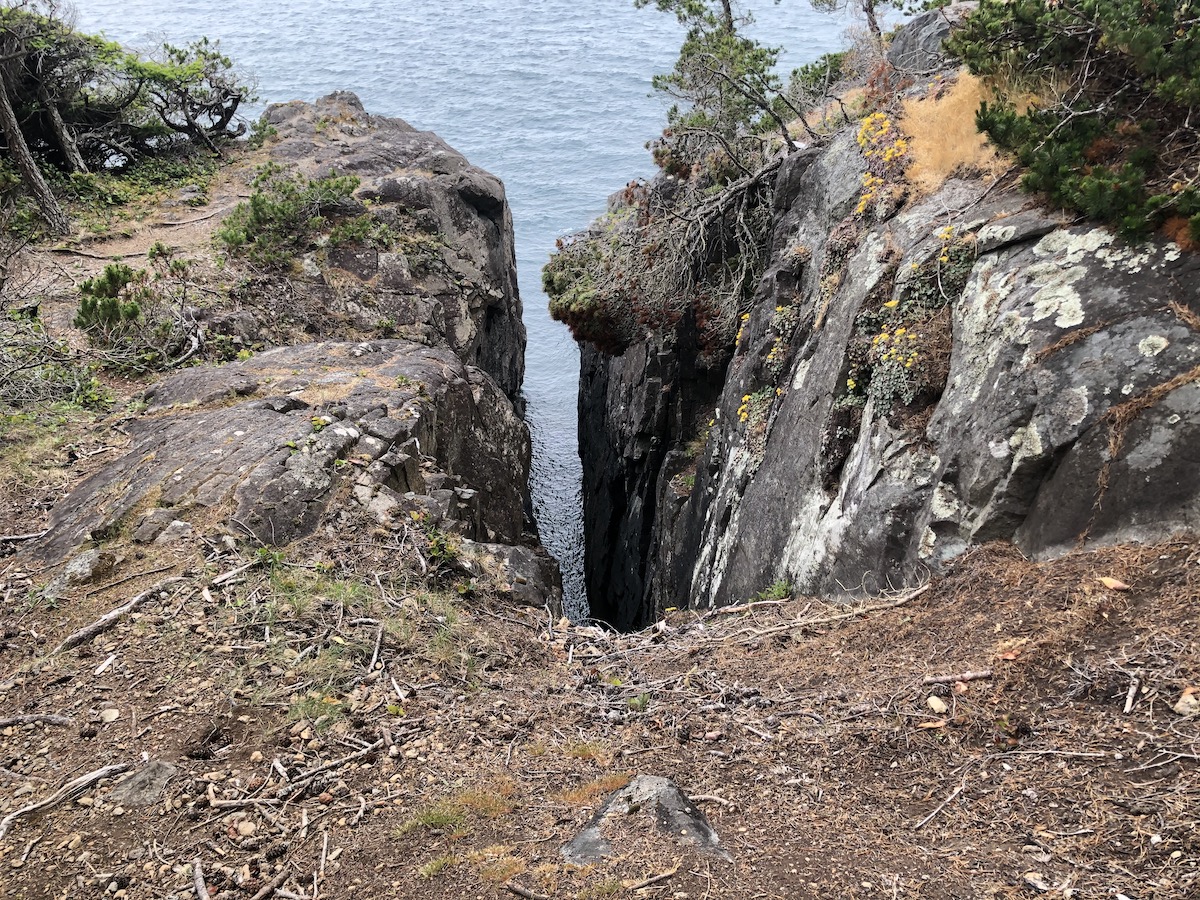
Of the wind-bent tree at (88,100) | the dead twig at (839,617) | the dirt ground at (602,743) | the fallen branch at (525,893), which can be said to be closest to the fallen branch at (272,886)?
the dirt ground at (602,743)

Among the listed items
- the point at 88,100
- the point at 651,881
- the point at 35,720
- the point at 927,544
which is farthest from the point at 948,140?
the point at 88,100

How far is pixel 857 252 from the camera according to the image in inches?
385

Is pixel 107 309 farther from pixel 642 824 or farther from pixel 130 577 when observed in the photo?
pixel 642 824

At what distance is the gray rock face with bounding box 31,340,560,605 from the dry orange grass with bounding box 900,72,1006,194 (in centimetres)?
688

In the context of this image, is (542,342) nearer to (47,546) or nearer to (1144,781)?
(47,546)

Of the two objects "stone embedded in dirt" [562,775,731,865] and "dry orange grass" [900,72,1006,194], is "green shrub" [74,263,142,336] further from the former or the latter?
"dry orange grass" [900,72,1006,194]

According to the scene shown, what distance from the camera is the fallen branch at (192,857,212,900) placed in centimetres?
424

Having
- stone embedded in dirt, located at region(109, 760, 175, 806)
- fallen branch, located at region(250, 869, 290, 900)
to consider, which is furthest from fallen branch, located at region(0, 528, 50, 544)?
fallen branch, located at region(250, 869, 290, 900)

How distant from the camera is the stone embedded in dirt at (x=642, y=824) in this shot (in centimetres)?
423

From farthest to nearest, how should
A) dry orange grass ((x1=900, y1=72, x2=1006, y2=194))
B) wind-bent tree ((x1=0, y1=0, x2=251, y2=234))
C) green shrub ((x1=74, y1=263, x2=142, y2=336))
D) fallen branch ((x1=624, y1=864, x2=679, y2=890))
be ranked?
wind-bent tree ((x1=0, y1=0, x2=251, y2=234)) → green shrub ((x1=74, y1=263, x2=142, y2=336)) → dry orange grass ((x1=900, y1=72, x2=1006, y2=194)) → fallen branch ((x1=624, y1=864, x2=679, y2=890))

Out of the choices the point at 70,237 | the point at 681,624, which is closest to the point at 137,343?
the point at 70,237

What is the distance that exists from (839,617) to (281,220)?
1574 cm

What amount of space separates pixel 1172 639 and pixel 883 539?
283cm

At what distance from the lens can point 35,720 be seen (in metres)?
5.64
